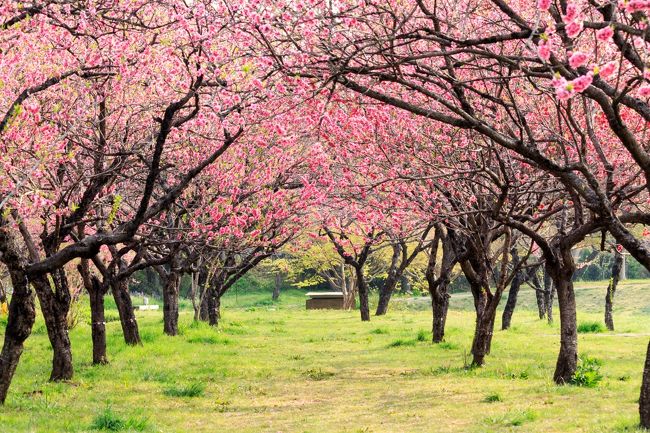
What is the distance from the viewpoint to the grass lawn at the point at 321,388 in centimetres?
1173

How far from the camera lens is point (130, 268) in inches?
846

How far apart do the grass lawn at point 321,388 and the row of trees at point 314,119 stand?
44.7 inches

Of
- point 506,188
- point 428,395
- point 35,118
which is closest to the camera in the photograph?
point 35,118

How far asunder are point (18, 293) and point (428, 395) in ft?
24.8

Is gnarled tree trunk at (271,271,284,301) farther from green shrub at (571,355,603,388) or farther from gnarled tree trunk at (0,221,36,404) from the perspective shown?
gnarled tree trunk at (0,221,36,404)

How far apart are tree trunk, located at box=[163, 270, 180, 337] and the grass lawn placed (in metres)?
0.59

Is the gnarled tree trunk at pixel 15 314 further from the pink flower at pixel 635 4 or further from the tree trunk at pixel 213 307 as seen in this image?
the tree trunk at pixel 213 307

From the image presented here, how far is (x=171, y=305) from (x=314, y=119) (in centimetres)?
1465

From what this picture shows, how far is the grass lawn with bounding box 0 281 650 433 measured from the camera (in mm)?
11727

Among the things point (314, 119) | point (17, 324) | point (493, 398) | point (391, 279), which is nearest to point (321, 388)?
point (493, 398)

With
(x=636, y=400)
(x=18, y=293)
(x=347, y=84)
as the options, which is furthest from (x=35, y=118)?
(x=636, y=400)

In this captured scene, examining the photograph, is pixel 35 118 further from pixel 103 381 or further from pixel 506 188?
pixel 506 188

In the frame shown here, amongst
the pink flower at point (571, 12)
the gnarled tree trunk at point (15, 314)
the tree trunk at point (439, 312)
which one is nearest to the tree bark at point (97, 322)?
the gnarled tree trunk at point (15, 314)

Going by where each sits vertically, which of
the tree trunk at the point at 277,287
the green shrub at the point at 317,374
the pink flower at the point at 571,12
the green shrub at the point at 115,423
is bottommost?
the green shrub at the point at 317,374
